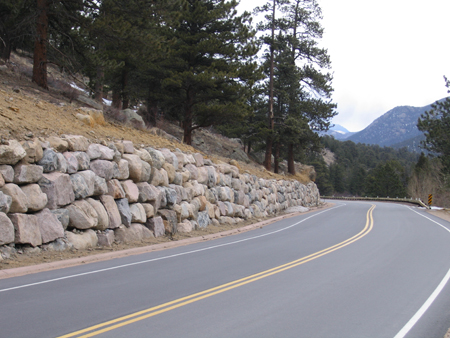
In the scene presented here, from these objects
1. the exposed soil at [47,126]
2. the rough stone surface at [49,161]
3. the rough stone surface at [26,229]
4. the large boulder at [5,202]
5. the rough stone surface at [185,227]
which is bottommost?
the rough stone surface at [185,227]

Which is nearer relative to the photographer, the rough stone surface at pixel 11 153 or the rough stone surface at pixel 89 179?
the rough stone surface at pixel 11 153

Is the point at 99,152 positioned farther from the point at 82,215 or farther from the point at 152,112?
the point at 152,112

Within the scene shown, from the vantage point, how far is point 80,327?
5.16 metres

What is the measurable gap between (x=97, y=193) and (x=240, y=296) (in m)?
6.67

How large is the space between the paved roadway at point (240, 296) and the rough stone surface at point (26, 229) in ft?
4.57

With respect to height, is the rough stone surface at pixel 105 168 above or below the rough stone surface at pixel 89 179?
above

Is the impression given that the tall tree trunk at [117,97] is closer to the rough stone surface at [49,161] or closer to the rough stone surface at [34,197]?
the rough stone surface at [49,161]

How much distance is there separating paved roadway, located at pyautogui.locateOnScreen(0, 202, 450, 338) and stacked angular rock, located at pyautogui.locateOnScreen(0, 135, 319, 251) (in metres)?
1.62

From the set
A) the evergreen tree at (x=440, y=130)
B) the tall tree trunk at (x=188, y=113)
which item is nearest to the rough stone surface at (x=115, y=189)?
the tall tree trunk at (x=188, y=113)

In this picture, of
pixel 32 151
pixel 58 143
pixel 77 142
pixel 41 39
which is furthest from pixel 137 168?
pixel 41 39

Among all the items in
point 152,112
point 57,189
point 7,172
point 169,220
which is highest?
point 152,112

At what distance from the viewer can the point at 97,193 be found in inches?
464

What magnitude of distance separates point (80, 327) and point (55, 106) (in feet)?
38.9

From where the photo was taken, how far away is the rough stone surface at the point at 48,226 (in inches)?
385
